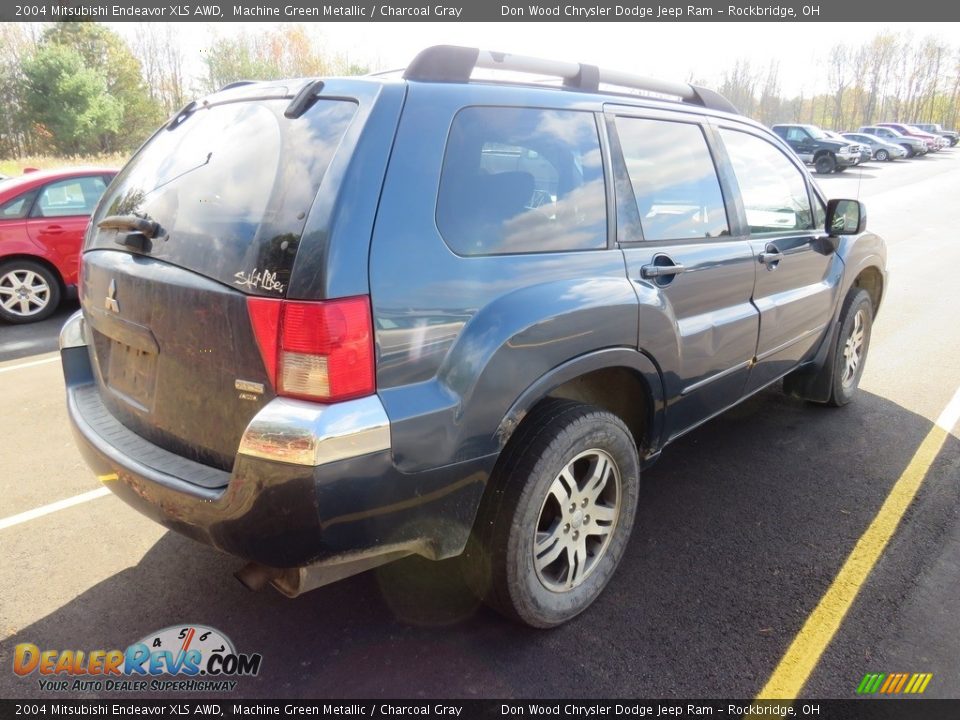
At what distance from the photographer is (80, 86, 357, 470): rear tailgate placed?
1.96 m

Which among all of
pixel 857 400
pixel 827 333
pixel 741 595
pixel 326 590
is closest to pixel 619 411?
pixel 741 595

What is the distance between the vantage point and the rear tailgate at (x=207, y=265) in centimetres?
196

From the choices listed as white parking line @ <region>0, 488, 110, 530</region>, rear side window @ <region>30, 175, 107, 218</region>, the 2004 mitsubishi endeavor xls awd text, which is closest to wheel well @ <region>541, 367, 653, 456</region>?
the 2004 mitsubishi endeavor xls awd text

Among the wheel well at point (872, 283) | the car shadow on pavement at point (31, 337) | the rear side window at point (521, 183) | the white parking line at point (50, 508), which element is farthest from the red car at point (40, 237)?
→ the wheel well at point (872, 283)

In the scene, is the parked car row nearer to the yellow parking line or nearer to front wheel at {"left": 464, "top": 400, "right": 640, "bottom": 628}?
the yellow parking line

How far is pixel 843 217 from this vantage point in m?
4.11

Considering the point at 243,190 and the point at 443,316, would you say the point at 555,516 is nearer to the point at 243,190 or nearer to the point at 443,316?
the point at 443,316

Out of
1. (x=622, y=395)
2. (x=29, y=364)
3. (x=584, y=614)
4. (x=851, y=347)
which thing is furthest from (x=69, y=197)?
(x=851, y=347)

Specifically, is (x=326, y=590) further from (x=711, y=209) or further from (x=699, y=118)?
(x=699, y=118)

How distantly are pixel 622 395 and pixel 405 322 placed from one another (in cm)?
136

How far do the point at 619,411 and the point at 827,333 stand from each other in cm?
219

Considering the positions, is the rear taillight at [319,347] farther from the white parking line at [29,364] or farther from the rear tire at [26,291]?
the rear tire at [26,291]

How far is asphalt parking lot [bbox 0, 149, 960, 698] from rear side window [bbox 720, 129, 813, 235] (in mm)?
1401

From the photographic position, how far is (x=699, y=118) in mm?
A: 3297
